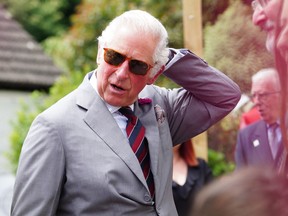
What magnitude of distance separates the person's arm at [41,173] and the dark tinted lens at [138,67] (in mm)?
401

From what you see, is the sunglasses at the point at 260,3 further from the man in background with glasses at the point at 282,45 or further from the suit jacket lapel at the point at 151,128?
the suit jacket lapel at the point at 151,128

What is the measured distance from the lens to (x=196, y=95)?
3.66 meters

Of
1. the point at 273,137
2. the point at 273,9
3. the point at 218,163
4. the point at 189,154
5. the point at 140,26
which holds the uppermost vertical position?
the point at 273,9

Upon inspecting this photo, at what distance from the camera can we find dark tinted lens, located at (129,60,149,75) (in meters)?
3.36

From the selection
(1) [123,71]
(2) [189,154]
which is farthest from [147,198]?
(2) [189,154]

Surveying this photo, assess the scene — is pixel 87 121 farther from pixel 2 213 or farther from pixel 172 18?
pixel 172 18

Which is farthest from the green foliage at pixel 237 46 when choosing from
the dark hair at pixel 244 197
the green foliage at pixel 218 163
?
the green foliage at pixel 218 163

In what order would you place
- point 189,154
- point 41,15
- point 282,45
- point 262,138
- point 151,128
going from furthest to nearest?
point 41,15
point 189,154
point 262,138
point 151,128
point 282,45

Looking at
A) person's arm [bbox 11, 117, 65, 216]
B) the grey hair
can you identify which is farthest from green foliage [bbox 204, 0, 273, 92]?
person's arm [bbox 11, 117, 65, 216]

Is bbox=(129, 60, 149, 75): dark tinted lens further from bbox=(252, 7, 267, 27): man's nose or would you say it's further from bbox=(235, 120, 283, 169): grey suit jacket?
bbox=(235, 120, 283, 169): grey suit jacket

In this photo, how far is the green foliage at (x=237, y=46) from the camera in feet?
11.5

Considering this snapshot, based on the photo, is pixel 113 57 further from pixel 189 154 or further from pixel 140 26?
pixel 189 154

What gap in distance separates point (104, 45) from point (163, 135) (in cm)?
47

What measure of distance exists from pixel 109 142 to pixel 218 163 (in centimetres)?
388
